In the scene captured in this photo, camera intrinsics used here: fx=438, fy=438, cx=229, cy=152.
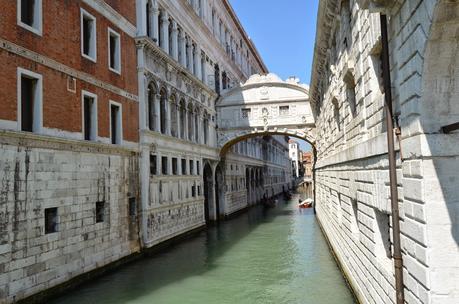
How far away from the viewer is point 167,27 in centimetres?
1672

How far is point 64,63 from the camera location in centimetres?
999

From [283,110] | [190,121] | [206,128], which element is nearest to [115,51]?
[190,121]

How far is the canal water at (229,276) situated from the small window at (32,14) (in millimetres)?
5683

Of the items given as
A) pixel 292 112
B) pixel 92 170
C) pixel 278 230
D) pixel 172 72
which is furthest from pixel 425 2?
pixel 292 112

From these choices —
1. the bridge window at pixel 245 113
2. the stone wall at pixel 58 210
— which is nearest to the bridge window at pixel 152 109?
the stone wall at pixel 58 210

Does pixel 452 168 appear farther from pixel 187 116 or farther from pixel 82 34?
pixel 187 116

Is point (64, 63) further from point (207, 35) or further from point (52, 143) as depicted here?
point (207, 35)

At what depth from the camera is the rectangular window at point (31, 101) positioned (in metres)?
8.80

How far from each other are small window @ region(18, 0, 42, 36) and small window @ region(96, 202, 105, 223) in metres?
4.49

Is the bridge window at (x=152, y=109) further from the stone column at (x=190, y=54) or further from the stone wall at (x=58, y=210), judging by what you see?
the stone column at (x=190, y=54)

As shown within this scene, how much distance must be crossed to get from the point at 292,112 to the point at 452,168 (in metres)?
19.0

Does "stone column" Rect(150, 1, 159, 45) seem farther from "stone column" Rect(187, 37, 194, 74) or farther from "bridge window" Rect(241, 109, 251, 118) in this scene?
"bridge window" Rect(241, 109, 251, 118)

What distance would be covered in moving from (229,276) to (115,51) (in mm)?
7193

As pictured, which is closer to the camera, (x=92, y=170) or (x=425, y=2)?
(x=425, y=2)
